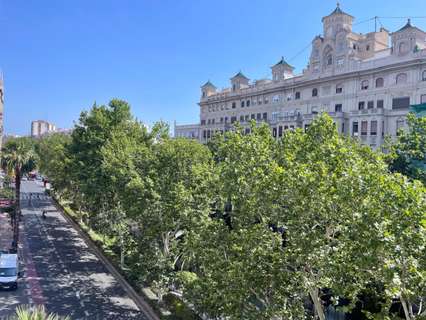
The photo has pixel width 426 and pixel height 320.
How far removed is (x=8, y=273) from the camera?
2822cm

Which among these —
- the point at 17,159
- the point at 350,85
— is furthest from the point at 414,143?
the point at 17,159

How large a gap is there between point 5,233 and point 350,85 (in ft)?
150

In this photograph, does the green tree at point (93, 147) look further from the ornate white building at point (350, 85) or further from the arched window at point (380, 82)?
the arched window at point (380, 82)

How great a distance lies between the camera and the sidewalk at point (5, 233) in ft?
126

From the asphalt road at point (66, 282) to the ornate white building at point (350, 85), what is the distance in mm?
28781

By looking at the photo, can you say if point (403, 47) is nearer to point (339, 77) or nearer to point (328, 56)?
point (339, 77)

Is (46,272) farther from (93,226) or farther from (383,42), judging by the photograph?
(383,42)

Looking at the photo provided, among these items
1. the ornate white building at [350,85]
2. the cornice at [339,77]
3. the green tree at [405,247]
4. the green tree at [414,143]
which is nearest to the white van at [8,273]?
the green tree at [405,247]

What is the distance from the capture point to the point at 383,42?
170ft

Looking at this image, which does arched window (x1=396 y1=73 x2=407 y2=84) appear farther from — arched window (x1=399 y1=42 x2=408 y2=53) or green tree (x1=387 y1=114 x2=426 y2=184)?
green tree (x1=387 y1=114 x2=426 y2=184)

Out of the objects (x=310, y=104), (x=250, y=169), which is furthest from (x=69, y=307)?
(x=310, y=104)

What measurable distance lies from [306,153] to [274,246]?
4.87 meters

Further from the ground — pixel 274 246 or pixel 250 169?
pixel 250 169

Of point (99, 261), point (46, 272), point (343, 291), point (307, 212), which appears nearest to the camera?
point (343, 291)
